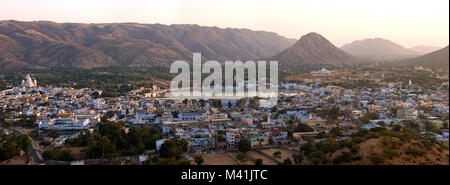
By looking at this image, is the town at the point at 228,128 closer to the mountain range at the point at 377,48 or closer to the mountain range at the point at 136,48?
the mountain range at the point at 136,48

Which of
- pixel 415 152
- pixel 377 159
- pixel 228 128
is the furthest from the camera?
pixel 228 128

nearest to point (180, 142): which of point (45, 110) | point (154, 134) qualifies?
point (154, 134)

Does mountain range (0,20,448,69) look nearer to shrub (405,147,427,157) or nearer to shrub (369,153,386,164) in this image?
shrub (405,147,427,157)

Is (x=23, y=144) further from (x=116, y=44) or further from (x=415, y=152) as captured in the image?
(x=116, y=44)

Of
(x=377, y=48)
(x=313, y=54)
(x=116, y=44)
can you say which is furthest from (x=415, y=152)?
(x=377, y=48)

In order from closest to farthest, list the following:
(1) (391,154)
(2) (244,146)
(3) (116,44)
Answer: (1) (391,154) < (2) (244,146) < (3) (116,44)

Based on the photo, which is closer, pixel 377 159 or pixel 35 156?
pixel 377 159
